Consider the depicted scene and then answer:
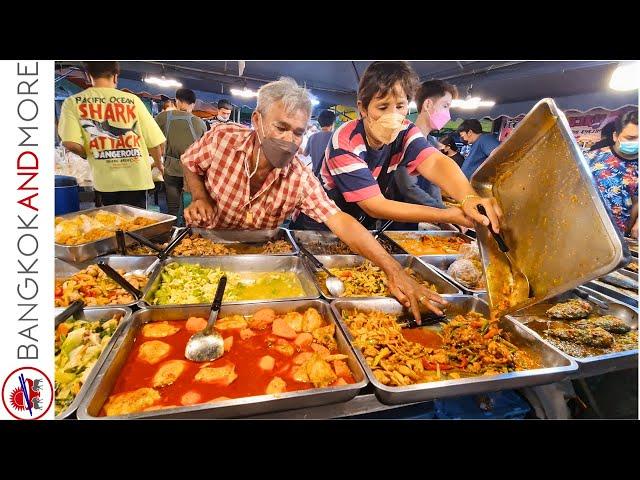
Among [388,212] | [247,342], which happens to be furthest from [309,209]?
[247,342]

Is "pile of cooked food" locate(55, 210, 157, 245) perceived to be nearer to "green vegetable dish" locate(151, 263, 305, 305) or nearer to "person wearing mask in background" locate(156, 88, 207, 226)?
"person wearing mask in background" locate(156, 88, 207, 226)

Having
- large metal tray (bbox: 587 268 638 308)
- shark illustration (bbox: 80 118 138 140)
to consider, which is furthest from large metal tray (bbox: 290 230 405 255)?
shark illustration (bbox: 80 118 138 140)

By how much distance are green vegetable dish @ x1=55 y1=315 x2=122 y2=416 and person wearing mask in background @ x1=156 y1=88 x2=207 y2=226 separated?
1636 millimetres

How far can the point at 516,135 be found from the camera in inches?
75.4

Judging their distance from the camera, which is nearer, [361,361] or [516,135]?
[361,361]

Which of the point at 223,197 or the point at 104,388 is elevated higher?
the point at 223,197

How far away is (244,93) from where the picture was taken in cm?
238

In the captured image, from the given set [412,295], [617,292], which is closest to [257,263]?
[412,295]

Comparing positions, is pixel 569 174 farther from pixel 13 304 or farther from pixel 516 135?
pixel 13 304

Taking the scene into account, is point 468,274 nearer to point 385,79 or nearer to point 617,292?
point 617,292

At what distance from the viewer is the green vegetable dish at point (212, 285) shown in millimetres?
2180

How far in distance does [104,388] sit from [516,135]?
2463 millimetres

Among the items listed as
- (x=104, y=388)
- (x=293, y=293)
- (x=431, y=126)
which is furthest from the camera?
(x=431, y=126)
